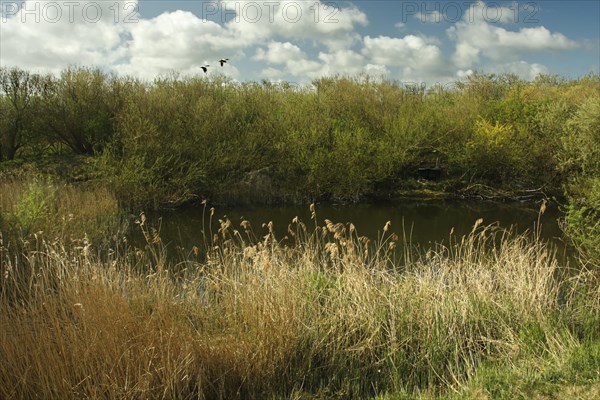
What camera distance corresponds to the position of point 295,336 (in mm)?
4832

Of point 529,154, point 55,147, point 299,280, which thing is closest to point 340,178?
point 529,154

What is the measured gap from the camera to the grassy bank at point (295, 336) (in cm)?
392

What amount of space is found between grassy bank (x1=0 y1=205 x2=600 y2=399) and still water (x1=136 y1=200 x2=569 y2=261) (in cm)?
916

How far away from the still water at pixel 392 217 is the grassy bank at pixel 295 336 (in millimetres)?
9164

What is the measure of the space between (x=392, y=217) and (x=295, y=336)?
50.3 ft

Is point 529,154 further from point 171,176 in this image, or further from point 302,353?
point 302,353

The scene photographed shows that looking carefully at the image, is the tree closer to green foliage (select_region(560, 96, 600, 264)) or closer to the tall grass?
the tall grass

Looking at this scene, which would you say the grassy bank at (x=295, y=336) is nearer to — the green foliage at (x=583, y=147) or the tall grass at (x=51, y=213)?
the tall grass at (x=51, y=213)

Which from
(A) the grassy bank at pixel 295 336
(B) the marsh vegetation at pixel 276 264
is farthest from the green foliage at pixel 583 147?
(A) the grassy bank at pixel 295 336

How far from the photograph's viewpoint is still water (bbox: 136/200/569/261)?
16375mm

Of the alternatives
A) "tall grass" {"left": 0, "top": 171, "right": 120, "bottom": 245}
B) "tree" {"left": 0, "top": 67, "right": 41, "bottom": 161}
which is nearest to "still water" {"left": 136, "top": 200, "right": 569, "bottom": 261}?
"tall grass" {"left": 0, "top": 171, "right": 120, "bottom": 245}

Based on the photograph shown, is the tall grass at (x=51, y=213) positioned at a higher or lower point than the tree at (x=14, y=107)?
lower

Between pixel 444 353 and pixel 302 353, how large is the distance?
1.60m

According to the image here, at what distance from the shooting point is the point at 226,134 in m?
Result: 22.3
